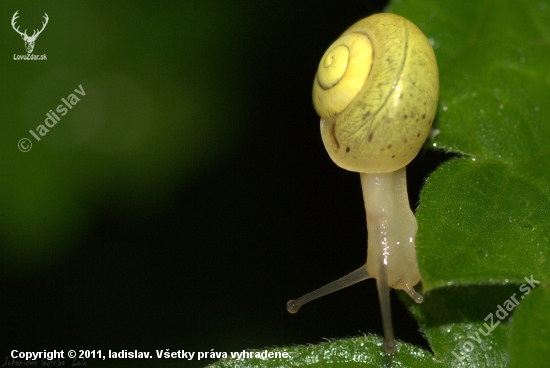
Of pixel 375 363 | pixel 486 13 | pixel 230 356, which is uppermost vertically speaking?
pixel 486 13

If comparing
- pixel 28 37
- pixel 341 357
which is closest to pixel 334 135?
pixel 341 357

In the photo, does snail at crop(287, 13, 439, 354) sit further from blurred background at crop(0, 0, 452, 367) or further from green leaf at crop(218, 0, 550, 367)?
blurred background at crop(0, 0, 452, 367)

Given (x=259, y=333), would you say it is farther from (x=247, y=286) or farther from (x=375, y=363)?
(x=375, y=363)

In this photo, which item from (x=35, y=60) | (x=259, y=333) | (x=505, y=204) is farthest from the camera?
(x=35, y=60)

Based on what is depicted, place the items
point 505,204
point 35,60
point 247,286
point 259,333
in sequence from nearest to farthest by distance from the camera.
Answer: point 505,204 < point 259,333 < point 247,286 < point 35,60

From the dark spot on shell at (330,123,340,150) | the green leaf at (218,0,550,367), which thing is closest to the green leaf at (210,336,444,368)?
the green leaf at (218,0,550,367)

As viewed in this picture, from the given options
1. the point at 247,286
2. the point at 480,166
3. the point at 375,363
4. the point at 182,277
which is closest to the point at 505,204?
the point at 480,166

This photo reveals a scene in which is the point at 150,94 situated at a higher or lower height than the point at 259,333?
higher
